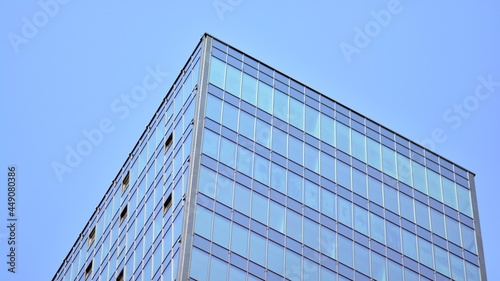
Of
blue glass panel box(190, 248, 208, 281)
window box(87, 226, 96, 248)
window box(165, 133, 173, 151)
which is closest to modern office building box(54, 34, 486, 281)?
blue glass panel box(190, 248, 208, 281)

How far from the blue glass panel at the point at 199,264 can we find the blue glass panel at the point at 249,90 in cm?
1362

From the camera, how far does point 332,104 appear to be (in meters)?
80.1

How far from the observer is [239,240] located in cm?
6625

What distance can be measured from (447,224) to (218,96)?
59.4 ft

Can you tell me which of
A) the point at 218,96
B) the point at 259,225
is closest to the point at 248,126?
the point at 218,96

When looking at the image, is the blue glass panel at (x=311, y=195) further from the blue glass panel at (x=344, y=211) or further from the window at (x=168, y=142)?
the window at (x=168, y=142)

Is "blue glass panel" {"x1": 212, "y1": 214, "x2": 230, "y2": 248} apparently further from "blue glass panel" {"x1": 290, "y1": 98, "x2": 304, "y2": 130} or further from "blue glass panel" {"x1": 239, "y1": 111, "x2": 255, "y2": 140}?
"blue glass panel" {"x1": 290, "y1": 98, "x2": 304, "y2": 130}

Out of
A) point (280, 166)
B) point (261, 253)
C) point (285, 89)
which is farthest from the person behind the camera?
point (285, 89)

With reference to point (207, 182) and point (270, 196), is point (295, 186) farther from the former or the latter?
point (207, 182)

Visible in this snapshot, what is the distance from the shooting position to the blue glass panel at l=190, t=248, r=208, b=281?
62.5 metres

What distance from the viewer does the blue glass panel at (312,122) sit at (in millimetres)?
76500

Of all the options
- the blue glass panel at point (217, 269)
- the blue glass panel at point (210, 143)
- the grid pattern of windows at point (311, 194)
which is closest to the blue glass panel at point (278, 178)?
the grid pattern of windows at point (311, 194)

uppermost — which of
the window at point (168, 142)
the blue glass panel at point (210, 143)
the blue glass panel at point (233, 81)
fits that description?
the blue glass panel at point (233, 81)

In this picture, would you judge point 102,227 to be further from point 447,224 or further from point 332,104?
point 447,224
